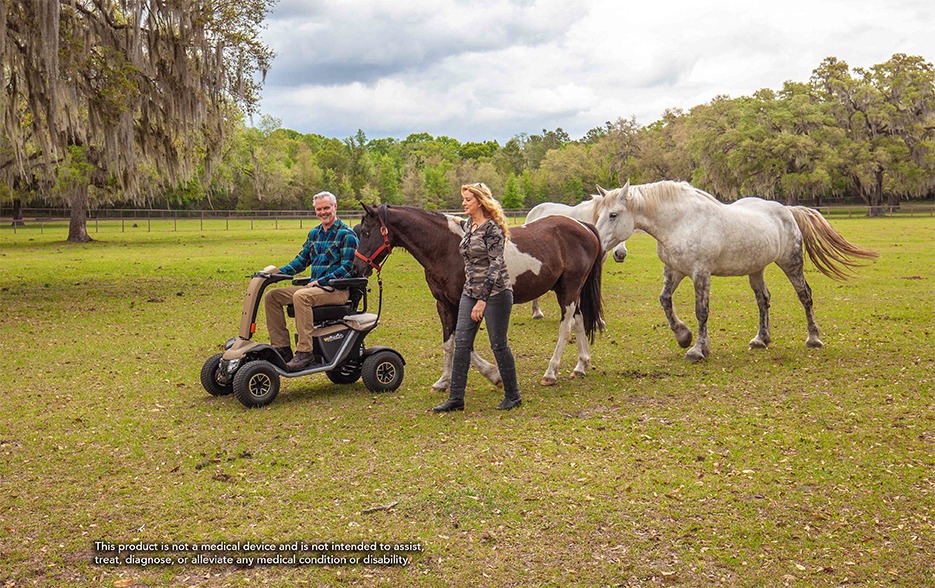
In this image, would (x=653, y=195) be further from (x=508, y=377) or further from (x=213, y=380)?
(x=213, y=380)

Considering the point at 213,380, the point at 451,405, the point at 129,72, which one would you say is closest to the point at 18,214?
the point at 129,72

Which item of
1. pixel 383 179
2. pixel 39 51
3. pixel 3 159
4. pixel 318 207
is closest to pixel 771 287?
pixel 318 207

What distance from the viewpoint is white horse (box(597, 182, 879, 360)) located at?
8.36 meters

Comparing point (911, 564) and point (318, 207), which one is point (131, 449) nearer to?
point (318, 207)

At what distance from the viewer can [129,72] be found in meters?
13.9

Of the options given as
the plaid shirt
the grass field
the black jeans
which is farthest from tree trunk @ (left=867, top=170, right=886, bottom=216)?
the plaid shirt

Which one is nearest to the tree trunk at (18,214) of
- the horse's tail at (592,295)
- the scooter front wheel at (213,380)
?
the scooter front wheel at (213,380)

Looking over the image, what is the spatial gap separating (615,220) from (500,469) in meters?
4.43

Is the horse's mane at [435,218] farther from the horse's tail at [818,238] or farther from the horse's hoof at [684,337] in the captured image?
the horse's tail at [818,238]

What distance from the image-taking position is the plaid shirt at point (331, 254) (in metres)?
6.91

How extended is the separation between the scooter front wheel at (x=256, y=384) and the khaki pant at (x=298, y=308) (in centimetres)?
29

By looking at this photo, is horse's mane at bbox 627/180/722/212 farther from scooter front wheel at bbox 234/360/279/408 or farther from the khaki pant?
scooter front wheel at bbox 234/360/279/408

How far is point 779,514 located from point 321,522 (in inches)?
98.8

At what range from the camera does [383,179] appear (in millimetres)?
83312
